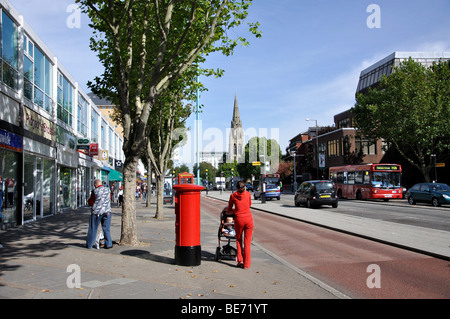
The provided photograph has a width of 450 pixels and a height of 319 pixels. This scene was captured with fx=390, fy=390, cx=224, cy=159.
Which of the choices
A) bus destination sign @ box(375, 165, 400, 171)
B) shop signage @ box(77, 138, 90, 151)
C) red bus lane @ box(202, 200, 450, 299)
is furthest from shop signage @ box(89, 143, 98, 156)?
bus destination sign @ box(375, 165, 400, 171)

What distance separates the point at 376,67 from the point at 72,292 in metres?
70.1

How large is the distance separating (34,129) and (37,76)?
274cm

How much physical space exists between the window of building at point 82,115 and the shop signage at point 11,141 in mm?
13532

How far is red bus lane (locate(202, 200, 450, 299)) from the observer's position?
234 inches

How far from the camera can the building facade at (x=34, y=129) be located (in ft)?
45.6

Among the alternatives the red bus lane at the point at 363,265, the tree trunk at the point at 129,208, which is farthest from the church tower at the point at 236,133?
the tree trunk at the point at 129,208

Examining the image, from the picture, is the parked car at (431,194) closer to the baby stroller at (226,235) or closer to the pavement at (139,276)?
the pavement at (139,276)

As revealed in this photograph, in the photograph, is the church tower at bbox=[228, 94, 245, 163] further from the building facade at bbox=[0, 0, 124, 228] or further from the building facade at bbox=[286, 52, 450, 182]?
the building facade at bbox=[0, 0, 124, 228]

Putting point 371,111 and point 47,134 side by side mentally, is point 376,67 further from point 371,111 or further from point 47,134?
point 47,134

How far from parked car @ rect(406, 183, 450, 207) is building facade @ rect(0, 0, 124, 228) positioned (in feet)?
73.9

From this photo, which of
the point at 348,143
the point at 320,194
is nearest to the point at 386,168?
the point at 320,194

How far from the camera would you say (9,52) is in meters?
14.3

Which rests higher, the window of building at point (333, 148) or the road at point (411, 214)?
the window of building at point (333, 148)

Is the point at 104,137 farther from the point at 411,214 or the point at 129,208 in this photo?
the point at 129,208
